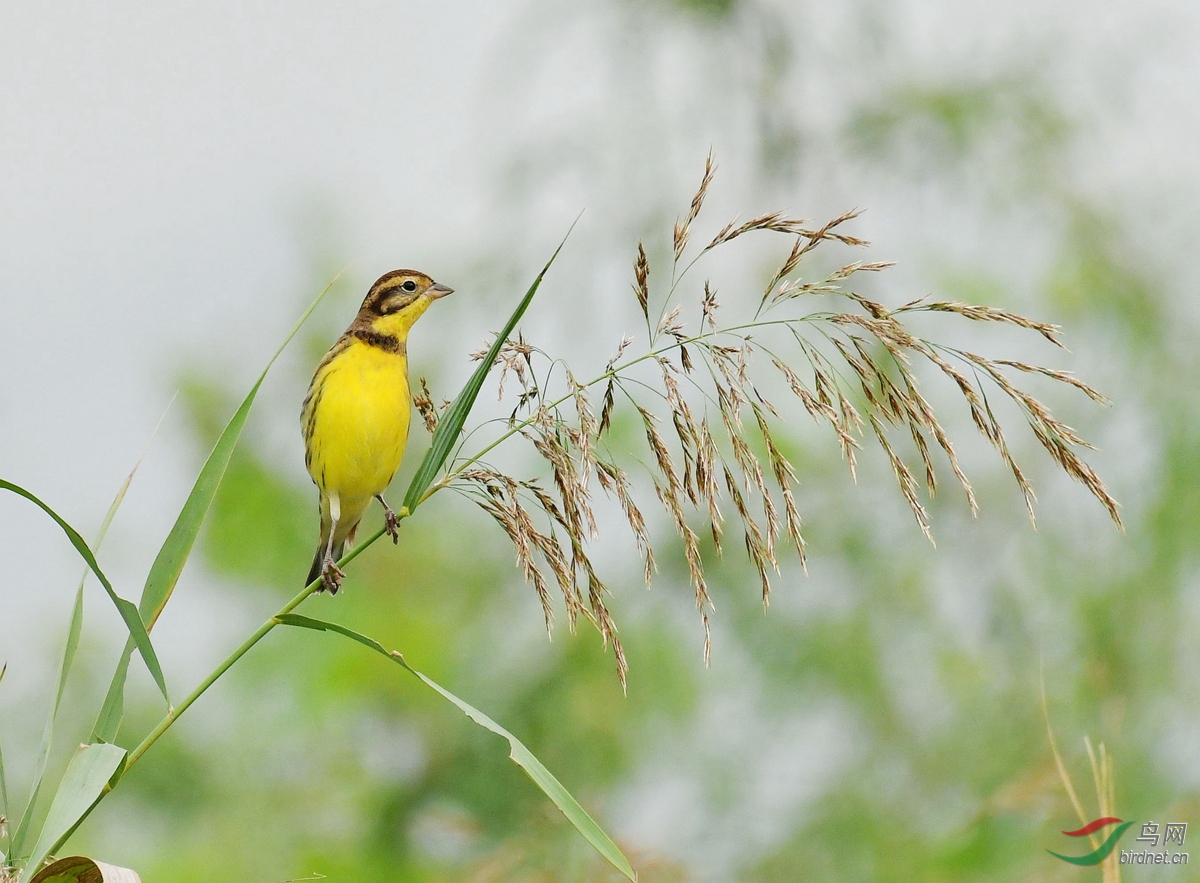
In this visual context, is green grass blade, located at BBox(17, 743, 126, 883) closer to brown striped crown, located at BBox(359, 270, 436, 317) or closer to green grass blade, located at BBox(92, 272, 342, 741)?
green grass blade, located at BBox(92, 272, 342, 741)

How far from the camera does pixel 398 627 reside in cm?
869

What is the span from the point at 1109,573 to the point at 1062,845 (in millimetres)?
1688

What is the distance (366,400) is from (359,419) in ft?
0.17

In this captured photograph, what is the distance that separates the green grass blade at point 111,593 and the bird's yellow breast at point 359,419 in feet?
5.12

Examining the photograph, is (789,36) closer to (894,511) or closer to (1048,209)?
(1048,209)

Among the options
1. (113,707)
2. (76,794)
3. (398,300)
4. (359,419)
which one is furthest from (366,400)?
(76,794)

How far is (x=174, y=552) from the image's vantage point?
5.45ft

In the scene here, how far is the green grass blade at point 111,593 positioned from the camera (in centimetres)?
141

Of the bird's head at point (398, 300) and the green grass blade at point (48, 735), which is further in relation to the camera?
the bird's head at point (398, 300)

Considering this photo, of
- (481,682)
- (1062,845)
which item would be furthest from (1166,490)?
(481,682)

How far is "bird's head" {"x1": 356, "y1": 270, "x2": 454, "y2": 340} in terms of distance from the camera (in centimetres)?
308

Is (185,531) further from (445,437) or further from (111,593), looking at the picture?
(445,437)

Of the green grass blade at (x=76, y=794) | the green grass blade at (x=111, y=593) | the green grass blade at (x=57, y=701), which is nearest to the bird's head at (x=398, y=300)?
the green grass blade at (x=57, y=701)

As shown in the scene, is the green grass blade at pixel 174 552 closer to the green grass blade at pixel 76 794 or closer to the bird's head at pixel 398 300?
the green grass blade at pixel 76 794
